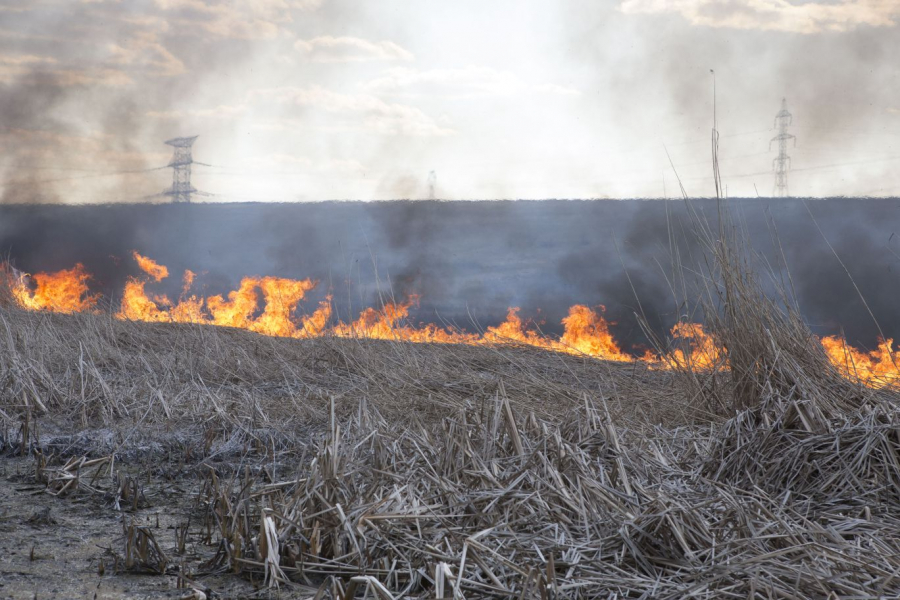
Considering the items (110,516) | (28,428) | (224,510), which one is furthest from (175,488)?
(28,428)

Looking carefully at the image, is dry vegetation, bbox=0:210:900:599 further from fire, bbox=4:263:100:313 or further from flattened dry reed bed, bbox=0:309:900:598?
fire, bbox=4:263:100:313

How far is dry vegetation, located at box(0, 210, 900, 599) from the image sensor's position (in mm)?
2023

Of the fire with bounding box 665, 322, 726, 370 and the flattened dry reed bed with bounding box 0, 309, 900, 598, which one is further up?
the fire with bounding box 665, 322, 726, 370

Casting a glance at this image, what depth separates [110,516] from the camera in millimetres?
2893

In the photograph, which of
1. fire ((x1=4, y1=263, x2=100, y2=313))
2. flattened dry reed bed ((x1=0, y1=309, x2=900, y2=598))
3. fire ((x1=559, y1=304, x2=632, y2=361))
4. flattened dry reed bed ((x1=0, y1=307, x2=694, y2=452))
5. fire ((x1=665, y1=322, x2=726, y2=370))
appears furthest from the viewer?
fire ((x1=4, y1=263, x2=100, y2=313))

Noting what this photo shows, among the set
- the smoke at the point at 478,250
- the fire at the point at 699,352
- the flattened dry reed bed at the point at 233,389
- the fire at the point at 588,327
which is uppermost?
the smoke at the point at 478,250

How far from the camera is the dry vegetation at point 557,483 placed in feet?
6.64

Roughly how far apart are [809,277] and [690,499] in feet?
58.9

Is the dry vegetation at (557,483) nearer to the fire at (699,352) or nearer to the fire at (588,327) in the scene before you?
the fire at (699,352)

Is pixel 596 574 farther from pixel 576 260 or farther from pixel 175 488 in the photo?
pixel 576 260

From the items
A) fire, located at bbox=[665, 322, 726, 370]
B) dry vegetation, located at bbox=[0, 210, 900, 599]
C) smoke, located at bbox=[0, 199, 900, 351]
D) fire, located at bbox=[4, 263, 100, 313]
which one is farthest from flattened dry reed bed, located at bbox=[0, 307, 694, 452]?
smoke, located at bbox=[0, 199, 900, 351]

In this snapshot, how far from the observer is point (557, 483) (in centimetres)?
248

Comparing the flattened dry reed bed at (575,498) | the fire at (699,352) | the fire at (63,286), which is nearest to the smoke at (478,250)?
the fire at (63,286)

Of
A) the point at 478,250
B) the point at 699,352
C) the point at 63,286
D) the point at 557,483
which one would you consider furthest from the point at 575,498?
the point at 63,286
